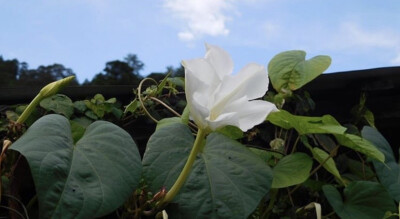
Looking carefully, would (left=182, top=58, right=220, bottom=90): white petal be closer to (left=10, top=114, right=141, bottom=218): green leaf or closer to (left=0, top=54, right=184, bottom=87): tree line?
(left=10, top=114, right=141, bottom=218): green leaf

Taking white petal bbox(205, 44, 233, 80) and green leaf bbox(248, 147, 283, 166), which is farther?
green leaf bbox(248, 147, 283, 166)

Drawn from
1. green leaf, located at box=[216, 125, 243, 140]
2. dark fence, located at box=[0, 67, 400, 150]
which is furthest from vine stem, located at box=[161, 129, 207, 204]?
dark fence, located at box=[0, 67, 400, 150]

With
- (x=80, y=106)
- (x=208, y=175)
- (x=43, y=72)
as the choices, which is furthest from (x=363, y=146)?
(x=43, y=72)

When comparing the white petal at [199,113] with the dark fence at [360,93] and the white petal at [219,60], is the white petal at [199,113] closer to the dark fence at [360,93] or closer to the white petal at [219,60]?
the white petal at [219,60]

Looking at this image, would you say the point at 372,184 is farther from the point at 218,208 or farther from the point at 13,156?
the point at 13,156

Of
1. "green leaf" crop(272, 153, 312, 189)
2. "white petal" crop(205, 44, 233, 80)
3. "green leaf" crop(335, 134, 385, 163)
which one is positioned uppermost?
"white petal" crop(205, 44, 233, 80)
